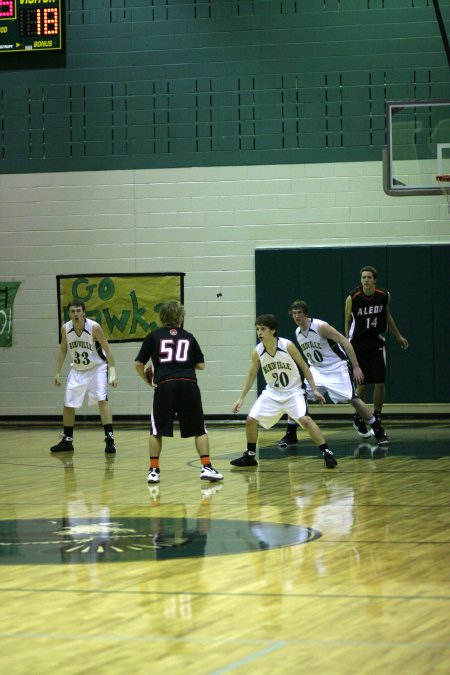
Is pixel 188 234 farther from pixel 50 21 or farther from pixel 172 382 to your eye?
pixel 172 382

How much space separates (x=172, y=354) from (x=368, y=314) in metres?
4.12

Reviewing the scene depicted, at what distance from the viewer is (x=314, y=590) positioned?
618 centimetres

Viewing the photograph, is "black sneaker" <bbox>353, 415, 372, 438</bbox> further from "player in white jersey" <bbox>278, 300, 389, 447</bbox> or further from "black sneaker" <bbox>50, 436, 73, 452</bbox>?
"black sneaker" <bbox>50, 436, 73, 452</bbox>

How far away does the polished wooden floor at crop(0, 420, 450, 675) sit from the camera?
16.2 ft

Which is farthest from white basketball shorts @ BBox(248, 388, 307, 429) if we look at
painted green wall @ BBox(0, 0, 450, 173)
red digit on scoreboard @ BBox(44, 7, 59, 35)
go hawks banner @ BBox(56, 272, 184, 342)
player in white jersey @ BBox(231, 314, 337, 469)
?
red digit on scoreboard @ BBox(44, 7, 59, 35)

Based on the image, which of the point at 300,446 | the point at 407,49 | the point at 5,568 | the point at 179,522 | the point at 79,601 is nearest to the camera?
the point at 79,601

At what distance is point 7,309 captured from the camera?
17875mm

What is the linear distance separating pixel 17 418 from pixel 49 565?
11096 mm

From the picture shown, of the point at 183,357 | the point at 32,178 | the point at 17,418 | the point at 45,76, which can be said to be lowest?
the point at 17,418

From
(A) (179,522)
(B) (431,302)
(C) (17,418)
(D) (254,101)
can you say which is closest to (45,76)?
(D) (254,101)

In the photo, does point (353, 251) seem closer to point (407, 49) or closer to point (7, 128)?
point (407, 49)

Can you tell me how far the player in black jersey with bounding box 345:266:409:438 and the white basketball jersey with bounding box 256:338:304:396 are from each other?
2.76 metres

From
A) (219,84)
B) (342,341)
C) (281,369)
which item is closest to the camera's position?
(281,369)

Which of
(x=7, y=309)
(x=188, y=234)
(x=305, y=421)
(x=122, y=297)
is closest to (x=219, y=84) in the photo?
(x=188, y=234)
